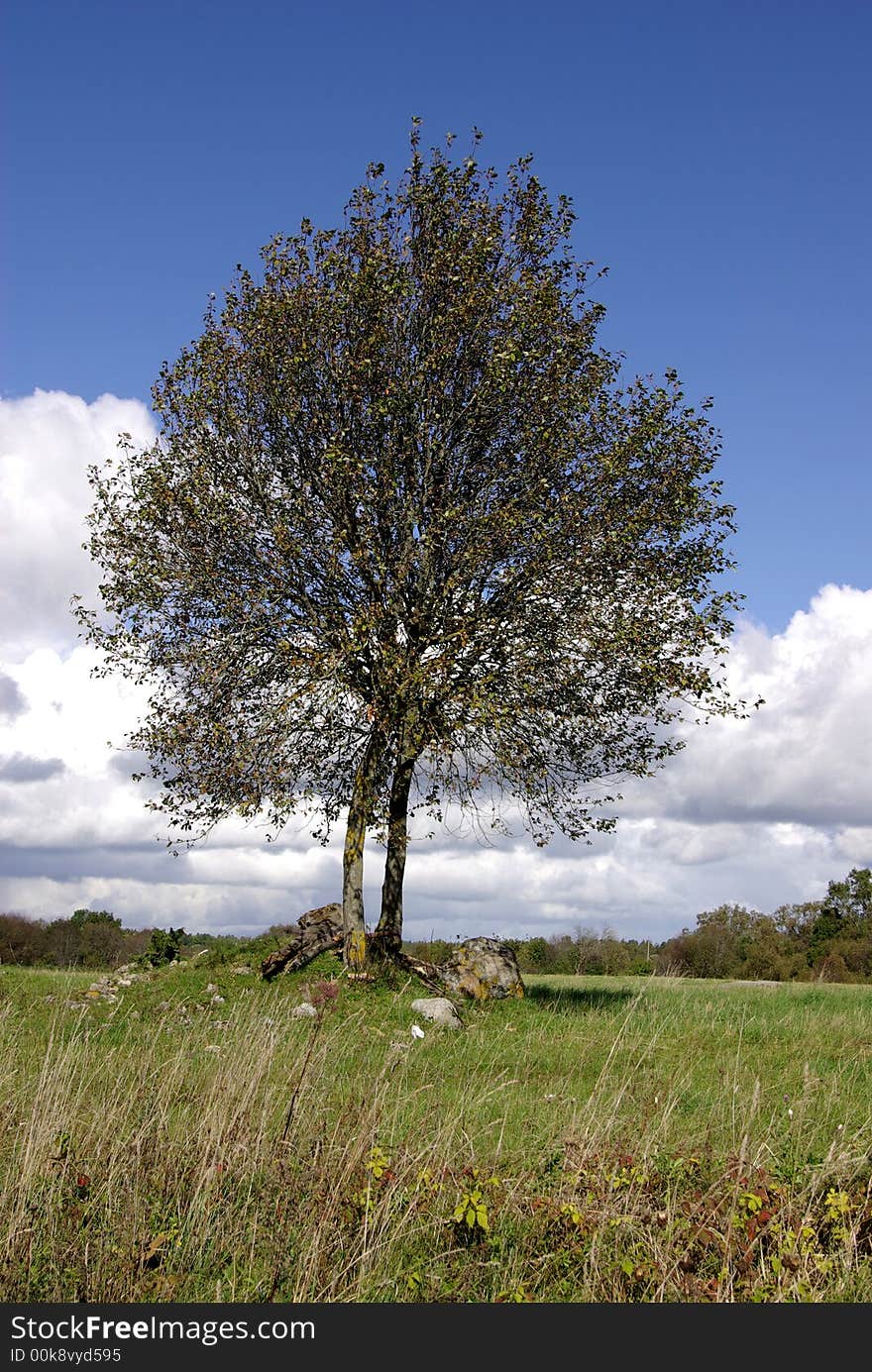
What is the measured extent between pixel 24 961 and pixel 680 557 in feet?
120

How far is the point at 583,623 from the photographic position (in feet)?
75.5

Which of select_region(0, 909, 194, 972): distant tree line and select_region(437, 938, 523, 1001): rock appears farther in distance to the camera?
select_region(0, 909, 194, 972): distant tree line

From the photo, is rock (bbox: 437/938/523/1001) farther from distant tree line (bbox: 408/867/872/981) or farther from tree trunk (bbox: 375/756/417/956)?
distant tree line (bbox: 408/867/872/981)

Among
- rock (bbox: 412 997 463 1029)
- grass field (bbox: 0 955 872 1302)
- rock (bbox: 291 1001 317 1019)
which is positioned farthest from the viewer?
rock (bbox: 412 997 463 1029)

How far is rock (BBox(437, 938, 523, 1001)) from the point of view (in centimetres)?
2395

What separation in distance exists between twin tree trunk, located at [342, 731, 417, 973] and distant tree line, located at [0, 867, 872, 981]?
1887 centimetres

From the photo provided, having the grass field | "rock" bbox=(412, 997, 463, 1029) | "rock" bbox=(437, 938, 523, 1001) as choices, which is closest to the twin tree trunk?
"rock" bbox=(437, 938, 523, 1001)

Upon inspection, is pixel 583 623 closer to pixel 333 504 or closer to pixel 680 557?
pixel 680 557

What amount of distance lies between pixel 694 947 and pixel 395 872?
3233cm

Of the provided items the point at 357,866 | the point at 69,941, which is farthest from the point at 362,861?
the point at 69,941

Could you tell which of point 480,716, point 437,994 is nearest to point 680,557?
point 480,716

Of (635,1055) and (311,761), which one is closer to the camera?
(635,1055)

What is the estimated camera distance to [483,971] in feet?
80.3

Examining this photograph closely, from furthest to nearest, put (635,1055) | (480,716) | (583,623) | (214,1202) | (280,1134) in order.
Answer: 1. (583,623)
2. (480,716)
3. (635,1055)
4. (280,1134)
5. (214,1202)
